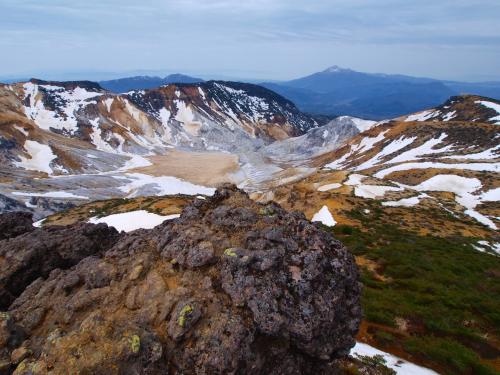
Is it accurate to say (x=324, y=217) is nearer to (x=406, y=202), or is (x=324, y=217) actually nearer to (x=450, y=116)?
(x=406, y=202)

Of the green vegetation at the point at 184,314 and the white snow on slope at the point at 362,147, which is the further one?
the white snow on slope at the point at 362,147

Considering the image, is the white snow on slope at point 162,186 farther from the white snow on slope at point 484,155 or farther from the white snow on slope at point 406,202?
the white snow on slope at point 484,155

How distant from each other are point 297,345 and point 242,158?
168156 mm

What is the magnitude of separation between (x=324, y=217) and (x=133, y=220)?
24146 mm

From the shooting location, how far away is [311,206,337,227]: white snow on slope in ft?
153

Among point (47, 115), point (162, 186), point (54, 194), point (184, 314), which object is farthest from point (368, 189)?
point (47, 115)

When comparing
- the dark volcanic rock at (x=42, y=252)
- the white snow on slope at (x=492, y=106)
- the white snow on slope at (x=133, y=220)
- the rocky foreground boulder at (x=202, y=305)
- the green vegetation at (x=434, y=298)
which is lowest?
the white snow on slope at (x=133, y=220)

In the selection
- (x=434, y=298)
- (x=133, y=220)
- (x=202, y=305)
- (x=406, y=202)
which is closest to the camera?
(x=202, y=305)

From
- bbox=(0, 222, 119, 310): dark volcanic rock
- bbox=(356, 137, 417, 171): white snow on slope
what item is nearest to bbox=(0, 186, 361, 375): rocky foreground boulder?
bbox=(0, 222, 119, 310): dark volcanic rock

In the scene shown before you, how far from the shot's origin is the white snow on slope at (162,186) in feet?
378

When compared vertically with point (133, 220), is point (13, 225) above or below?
above

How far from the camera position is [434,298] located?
78.1 ft

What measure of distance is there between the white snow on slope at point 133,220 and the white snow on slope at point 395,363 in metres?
34.2

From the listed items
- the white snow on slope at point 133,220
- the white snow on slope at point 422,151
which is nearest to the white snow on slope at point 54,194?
the white snow on slope at point 133,220
